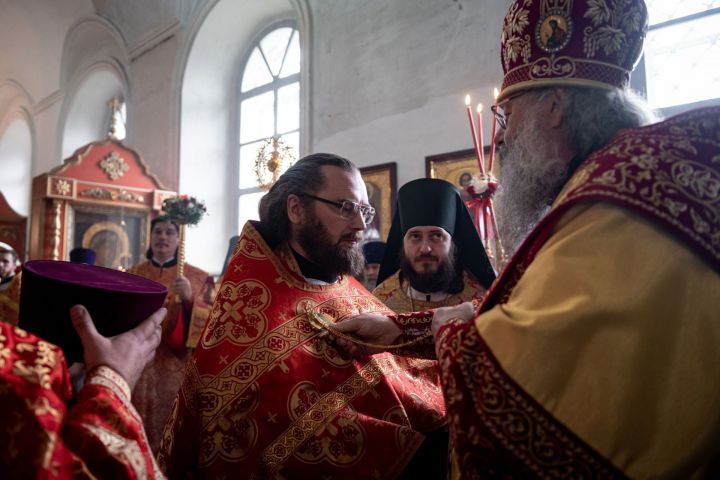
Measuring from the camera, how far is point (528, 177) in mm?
1596

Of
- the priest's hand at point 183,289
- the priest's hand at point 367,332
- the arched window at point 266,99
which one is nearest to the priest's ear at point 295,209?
the priest's hand at point 367,332

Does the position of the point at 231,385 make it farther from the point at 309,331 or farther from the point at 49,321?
the point at 49,321

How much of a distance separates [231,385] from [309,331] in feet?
1.05

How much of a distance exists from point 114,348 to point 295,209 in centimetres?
112

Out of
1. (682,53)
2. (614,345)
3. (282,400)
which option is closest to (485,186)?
(282,400)

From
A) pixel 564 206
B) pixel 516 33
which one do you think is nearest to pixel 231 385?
pixel 564 206

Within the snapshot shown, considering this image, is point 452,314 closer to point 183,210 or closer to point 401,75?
point 183,210

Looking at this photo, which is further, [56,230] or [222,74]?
[222,74]

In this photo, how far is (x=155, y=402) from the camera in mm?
3697

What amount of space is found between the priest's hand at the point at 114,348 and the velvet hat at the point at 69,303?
3 centimetres

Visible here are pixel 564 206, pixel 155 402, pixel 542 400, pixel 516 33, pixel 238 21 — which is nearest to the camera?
pixel 542 400

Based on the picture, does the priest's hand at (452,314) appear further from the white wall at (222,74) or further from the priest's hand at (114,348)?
the white wall at (222,74)

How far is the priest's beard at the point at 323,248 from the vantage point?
2.17 metres

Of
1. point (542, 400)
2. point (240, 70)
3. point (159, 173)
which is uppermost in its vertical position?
point (240, 70)
